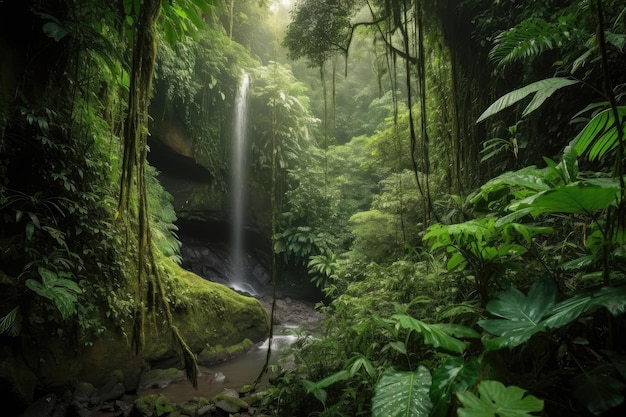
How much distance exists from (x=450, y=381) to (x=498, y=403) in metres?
0.30

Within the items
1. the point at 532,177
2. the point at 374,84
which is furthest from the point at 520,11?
the point at 374,84

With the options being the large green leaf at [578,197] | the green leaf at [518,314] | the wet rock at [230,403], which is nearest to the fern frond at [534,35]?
the large green leaf at [578,197]

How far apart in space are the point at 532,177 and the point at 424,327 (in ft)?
3.17

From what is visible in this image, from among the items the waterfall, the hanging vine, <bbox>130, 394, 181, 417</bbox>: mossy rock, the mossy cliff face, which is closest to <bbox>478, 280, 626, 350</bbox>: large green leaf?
the hanging vine

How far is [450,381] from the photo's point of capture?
4.99ft

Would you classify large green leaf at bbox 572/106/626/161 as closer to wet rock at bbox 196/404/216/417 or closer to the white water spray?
wet rock at bbox 196/404/216/417

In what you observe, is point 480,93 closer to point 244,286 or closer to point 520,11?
point 520,11

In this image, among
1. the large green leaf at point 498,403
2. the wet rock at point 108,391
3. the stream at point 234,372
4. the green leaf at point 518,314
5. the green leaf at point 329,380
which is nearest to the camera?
the large green leaf at point 498,403

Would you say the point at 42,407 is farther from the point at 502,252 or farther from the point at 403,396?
the point at 502,252

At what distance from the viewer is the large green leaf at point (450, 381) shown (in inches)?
58.1

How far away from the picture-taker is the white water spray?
11.7 meters

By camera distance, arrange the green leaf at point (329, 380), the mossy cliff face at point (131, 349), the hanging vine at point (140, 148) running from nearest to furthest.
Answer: the green leaf at point (329, 380) → the hanging vine at point (140, 148) → the mossy cliff face at point (131, 349)

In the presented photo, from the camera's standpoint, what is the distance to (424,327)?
1700mm

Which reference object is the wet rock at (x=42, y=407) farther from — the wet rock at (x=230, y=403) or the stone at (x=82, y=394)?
the wet rock at (x=230, y=403)
